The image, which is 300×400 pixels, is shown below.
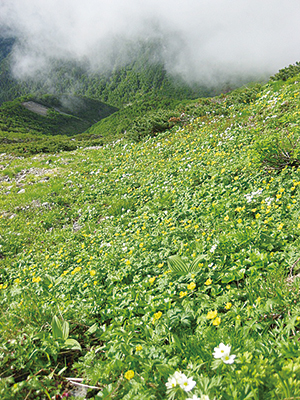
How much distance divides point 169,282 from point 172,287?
15 cm

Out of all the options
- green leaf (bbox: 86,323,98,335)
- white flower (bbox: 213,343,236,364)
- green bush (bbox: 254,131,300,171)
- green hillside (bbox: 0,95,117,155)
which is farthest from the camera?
green hillside (bbox: 0,95,117,155)

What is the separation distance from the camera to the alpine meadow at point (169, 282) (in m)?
2.40

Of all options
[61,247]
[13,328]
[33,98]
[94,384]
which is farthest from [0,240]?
[33,98]

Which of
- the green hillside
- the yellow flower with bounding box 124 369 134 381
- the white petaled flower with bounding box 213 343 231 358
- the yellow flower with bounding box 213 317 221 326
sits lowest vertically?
the yellow flower with bounding box 124 369 134 381

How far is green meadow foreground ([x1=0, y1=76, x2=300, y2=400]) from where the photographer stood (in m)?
2.39

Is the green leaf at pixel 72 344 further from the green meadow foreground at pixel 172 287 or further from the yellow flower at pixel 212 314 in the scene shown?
the yellow flower at pixel 212 314

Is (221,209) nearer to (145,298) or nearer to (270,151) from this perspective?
(270,151)

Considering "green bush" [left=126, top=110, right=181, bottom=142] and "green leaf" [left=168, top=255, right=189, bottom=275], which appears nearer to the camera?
"green leaf" [left=168, top=255, right=189, bottom=275]

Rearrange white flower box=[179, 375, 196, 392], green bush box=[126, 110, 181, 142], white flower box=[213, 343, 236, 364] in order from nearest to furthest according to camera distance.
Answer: white flower box=[179, 375, 196, 392]
white flower box=[213, 343, 236, 364]
green bush box=[126, 110, 181, 142]

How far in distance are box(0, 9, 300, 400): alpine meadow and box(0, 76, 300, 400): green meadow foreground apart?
2 cm

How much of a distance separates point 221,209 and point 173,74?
8334 inches

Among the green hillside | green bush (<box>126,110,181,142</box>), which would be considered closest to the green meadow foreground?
green bush (<box>126,110,181,142</box>)

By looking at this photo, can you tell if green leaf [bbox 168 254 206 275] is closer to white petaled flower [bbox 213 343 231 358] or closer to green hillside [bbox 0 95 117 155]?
white petaled flower [bbox 213 343 231 358]

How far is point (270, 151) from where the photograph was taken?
5711 millimetres
